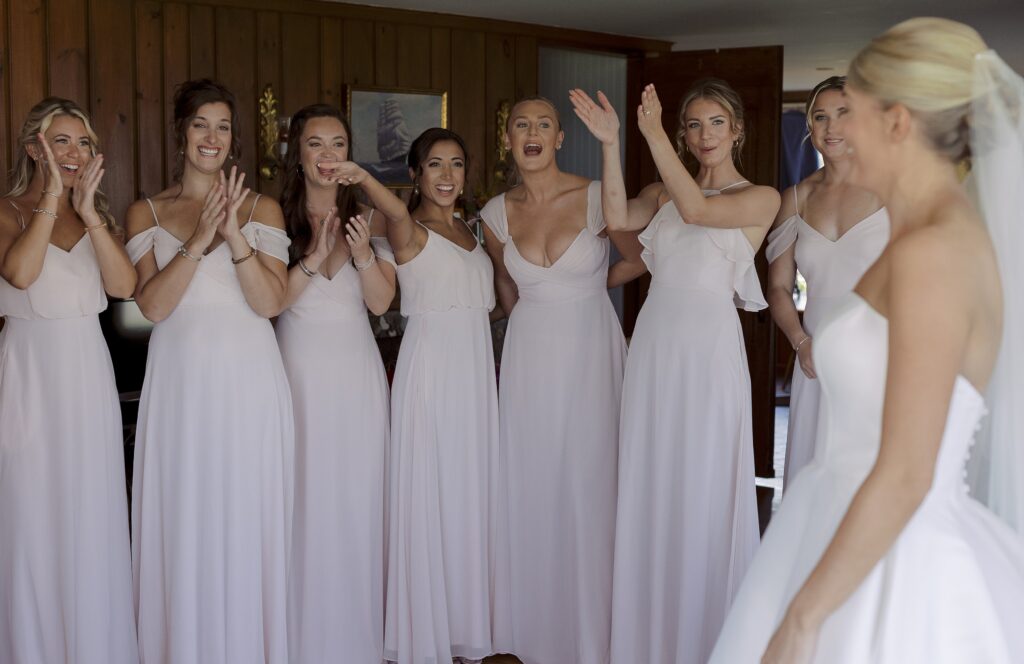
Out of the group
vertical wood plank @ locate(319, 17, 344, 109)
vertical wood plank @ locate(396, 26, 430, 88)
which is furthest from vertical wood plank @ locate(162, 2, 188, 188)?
vertical wood plank @ locate(396, 26, 430, 88)

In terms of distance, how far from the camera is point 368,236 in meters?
3.65

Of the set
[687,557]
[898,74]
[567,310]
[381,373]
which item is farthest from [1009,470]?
[381,373]

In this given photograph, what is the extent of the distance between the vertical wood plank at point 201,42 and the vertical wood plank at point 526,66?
6.72 ft

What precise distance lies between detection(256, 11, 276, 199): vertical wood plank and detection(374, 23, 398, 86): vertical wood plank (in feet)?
2.07

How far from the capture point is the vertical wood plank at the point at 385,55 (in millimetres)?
6914

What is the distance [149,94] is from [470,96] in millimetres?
2081

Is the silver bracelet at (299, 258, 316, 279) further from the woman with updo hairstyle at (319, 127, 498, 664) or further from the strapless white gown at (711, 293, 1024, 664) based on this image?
the strapless white gown at (711, 293, 1024, 664)

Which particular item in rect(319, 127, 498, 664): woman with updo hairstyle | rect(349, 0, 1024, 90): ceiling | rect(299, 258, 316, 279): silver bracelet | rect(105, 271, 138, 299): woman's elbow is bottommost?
rect(319, 127, 498, 664): woman with updo hairstyle

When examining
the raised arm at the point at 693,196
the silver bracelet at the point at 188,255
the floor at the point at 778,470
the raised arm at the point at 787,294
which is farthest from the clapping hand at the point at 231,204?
the floor at the point at 778,470

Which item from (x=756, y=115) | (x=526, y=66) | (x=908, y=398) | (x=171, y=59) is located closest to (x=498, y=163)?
(x=526, y=66)

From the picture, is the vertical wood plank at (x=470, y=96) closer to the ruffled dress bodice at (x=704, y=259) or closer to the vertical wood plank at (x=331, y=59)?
the vertical wood plank at (x=331, y=59)

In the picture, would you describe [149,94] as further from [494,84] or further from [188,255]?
[188,255]

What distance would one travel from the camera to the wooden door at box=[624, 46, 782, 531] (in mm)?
7027

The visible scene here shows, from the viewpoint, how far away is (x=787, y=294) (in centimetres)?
382
